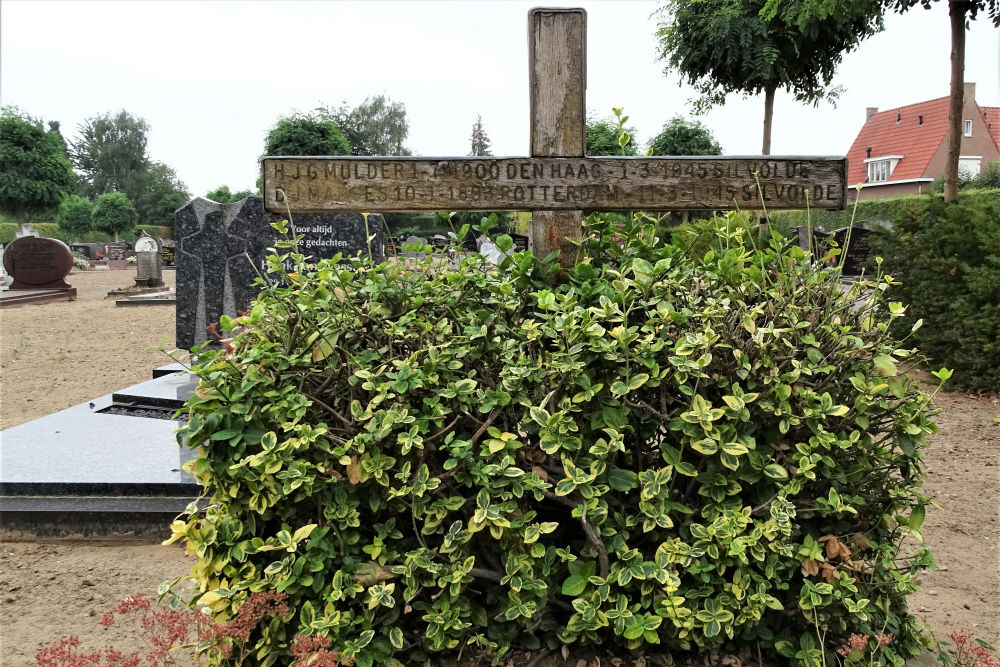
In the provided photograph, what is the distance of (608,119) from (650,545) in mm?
35941

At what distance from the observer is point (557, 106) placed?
2646 millimetres

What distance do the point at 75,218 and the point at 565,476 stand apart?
186 ft

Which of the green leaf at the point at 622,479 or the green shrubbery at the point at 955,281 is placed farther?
the green shrubbery at the point at 955,281

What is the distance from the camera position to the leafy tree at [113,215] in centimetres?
4853

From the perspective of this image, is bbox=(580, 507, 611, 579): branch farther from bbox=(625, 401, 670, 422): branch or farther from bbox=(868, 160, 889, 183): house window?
bbox=(868, 160, 889, 183): house window

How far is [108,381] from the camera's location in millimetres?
8359

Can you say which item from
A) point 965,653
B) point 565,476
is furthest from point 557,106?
point 965,653

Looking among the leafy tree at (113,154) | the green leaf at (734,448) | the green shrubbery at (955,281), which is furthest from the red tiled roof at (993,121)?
the leafy tree at (113,154)

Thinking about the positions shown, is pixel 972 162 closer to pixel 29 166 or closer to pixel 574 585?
A: pixel 574 585

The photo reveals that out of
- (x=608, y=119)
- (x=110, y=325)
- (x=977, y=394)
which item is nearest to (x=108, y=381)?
(x=110, y=325)

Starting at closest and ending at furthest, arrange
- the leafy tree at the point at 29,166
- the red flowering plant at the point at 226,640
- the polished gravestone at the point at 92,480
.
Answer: the red flowering plant at the point at 226,640
the polished gravestone at the point at 92,480
the leafy tree at the point at 29,166

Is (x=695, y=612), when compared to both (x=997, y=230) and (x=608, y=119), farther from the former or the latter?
(x=608, y=119)

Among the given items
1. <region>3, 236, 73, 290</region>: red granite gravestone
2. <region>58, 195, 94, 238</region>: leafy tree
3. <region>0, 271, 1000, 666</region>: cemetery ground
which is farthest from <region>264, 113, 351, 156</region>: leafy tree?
<region>58, 195, 94, 238</region>: leafy tree

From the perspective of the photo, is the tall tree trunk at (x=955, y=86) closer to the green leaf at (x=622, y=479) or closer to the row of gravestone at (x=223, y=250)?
the row of gravestone at (x=223, y=250)
